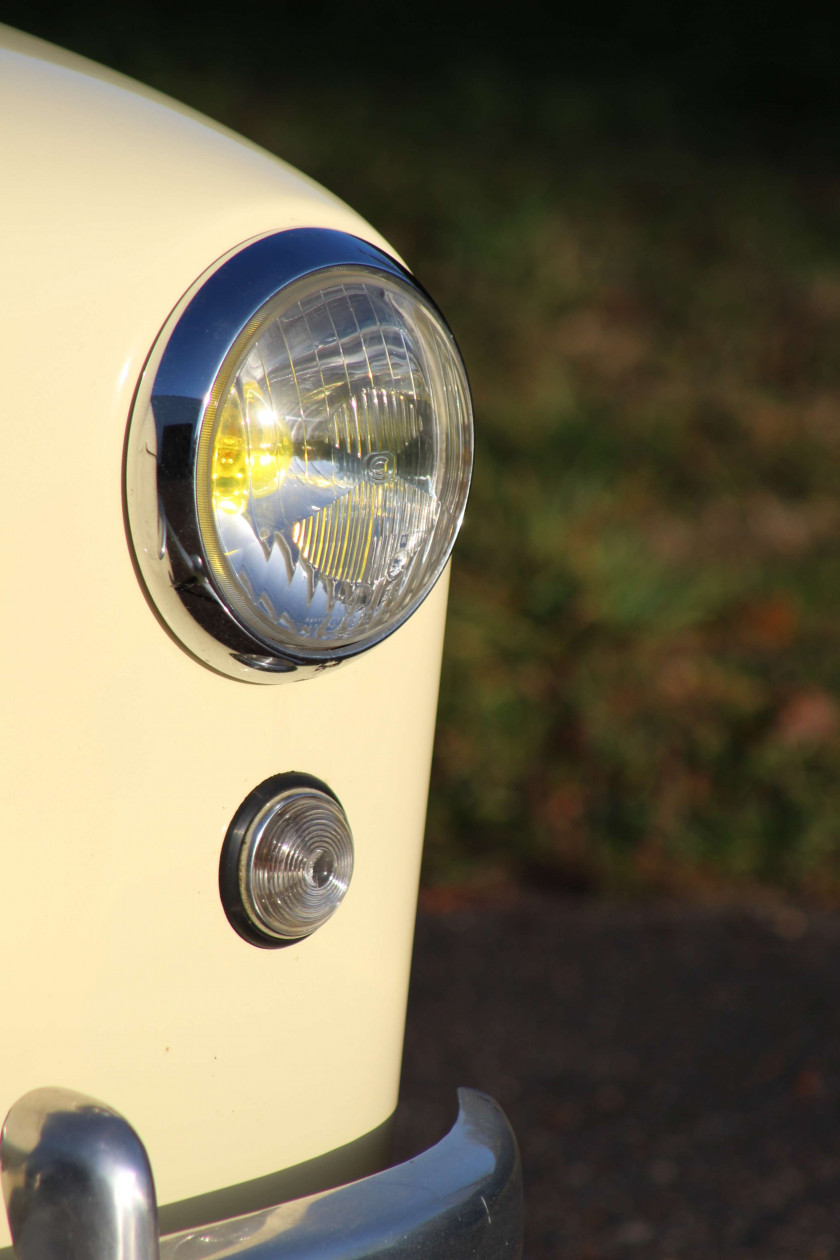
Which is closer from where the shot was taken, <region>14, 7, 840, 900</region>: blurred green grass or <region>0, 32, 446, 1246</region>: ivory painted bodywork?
<region>0, 32, 446, 1246</region>: ivory painted bodywork

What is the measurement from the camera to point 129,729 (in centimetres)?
89

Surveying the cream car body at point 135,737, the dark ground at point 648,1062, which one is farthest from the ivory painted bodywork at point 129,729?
the dark ground at point 648,1062

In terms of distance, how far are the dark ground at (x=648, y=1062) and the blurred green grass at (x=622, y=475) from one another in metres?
0.20

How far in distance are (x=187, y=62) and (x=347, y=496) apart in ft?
22.0

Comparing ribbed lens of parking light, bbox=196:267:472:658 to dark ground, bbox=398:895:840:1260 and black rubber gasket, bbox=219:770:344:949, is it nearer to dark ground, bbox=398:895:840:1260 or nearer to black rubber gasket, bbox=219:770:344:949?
black rubber gasket, bbox=219:770:344:949

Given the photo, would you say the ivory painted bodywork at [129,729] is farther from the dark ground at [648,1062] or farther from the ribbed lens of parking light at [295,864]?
the dark ground at [648,1062]

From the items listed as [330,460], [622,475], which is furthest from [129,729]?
[622,475]

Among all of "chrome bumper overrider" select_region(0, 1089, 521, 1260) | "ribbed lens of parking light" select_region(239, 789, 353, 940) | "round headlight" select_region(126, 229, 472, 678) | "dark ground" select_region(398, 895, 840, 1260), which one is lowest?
"dark ground" select_region(398, 895, 840, 1260)

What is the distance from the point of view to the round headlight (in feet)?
2.86

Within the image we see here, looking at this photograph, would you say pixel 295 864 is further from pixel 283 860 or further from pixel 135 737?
pixel 135 737

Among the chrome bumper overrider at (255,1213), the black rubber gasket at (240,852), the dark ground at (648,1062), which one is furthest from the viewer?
the dark ground at (648,1062)

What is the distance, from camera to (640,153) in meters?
6.38

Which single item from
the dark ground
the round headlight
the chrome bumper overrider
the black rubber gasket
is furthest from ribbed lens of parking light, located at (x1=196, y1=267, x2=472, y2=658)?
the dark ground

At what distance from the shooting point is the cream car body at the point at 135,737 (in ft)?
2.78
